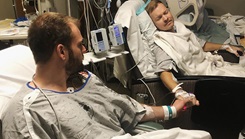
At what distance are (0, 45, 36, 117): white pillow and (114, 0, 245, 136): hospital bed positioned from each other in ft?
2.56

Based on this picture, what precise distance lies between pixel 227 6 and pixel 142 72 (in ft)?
6.94

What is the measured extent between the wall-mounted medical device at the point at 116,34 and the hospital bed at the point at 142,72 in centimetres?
6

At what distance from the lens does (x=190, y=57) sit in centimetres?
210

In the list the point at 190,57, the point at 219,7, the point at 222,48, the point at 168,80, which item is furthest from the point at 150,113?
the point at 219,7

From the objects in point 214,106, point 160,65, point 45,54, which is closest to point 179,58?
point 160,65

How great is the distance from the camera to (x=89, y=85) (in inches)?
52.9

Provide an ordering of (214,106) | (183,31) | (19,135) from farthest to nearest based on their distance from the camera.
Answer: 1. (183,31)
2. (214,106)
3. (19,135)

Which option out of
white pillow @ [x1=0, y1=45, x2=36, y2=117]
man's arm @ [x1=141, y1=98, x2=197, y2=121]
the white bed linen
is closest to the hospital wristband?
man's arm @ [x1=141, y1=98, x2=197, y2=121]

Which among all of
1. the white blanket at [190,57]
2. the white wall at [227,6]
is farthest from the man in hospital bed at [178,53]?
the white wall at [227,6]

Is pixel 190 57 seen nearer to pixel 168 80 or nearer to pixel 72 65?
pixel 168 80

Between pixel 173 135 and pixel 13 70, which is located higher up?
pixel 13 70

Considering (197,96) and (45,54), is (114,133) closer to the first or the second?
(45,54)

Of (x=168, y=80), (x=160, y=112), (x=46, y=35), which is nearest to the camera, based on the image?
(x=46, y=35)

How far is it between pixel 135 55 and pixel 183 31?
0.56 m
